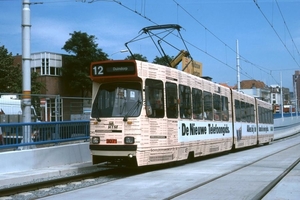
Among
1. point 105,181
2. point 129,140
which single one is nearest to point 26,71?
point 129,140

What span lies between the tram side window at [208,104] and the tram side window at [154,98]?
164 inches

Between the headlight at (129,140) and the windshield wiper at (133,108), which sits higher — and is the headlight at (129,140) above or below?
below

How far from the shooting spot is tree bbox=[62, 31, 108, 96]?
55781 mm

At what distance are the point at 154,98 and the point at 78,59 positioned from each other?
145ft

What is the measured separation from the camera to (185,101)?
15.0 meters

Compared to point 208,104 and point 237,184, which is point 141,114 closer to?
point 237,184

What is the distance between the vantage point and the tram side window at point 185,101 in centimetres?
1461

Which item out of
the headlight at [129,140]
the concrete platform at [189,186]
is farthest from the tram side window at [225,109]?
the headlight at [129,140]

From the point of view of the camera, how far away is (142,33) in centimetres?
1661

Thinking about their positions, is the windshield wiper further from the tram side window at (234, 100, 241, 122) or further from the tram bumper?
the tram side window at (234, 100, 241, 122)

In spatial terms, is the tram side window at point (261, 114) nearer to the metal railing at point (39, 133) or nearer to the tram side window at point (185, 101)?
the tram side window at point (185, 101)

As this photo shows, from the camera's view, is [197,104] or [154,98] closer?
[154,98]

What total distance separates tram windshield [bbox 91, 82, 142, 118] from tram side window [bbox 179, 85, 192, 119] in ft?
7.34

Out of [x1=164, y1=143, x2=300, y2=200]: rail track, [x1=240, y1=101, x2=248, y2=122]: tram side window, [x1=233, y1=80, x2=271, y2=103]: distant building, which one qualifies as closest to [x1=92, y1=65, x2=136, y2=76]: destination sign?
[x1=164, y1=143, x2=300, y2=200]: rail track
